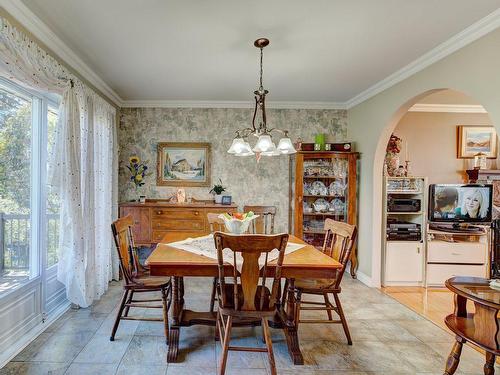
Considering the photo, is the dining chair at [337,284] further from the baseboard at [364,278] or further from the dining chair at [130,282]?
the baseboard at [364,278]

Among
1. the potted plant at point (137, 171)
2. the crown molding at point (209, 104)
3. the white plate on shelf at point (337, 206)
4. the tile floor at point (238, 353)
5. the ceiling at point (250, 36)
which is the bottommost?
the tile floor at point (238, 353)

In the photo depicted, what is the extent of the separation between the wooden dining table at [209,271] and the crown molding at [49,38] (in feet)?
6.36

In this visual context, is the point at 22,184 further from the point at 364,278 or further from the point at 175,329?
the point at 364,278

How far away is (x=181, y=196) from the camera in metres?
4.23

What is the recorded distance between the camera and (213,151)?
445 cm

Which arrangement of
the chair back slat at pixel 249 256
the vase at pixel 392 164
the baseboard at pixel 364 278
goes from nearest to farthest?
the chair back slat at pixel 249 256 < the baseboard at pixel 364 278 < the vase at pixel 392 164

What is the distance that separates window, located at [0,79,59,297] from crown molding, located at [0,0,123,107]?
44cm

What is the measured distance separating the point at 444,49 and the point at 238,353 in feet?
10.2

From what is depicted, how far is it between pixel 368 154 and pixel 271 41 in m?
2.14

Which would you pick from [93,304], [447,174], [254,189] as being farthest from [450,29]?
[93,304]

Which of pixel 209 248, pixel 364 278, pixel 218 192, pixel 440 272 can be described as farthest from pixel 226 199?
pixel 440 272

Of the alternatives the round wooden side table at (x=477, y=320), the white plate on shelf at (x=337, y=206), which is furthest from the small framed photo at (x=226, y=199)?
the round wooden side table at (x=477, y=320)

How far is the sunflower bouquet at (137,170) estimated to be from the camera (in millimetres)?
4312

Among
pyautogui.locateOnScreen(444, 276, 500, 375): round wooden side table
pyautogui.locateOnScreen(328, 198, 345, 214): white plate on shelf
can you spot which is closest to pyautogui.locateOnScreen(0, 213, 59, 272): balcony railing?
pyautogui.locateOnScreen(444, 276, 500, 375): round wooden side table
